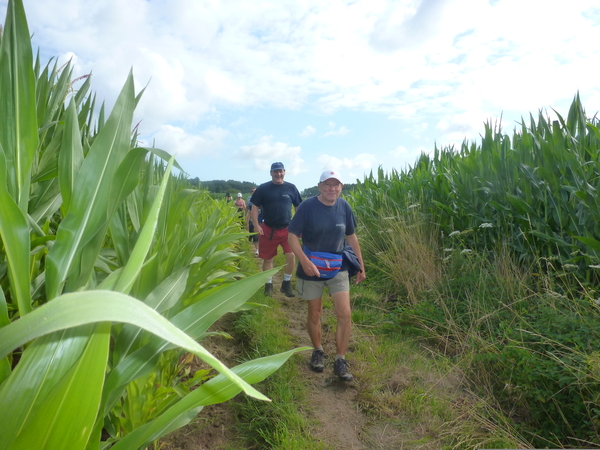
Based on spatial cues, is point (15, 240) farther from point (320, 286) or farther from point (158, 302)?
point (320, 286)

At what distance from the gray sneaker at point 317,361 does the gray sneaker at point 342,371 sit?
206 millimetres

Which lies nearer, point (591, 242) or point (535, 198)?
point (591, 242)

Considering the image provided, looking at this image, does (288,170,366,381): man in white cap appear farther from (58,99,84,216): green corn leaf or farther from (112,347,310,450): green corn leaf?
(58,99,84,216): green corn leaf

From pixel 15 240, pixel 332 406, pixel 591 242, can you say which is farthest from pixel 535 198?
pixel 15 240

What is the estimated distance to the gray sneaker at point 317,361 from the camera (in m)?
3.44

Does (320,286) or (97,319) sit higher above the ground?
(97,319)

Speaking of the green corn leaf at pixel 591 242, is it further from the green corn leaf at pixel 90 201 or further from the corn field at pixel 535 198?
the green corn leaf at pixel 90 201

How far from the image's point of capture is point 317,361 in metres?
3.48

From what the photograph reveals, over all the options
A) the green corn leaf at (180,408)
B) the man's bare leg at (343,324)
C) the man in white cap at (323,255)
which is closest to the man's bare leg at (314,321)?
the man in white cap at (323,255)

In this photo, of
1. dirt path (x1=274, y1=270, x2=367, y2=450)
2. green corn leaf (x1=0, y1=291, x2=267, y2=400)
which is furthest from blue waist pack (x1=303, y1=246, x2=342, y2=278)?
green corn leaf (x1=0, y1=291, x2=267, y2=400)

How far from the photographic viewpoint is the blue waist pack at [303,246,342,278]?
3.44 meters

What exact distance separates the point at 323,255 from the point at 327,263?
0.28 ft

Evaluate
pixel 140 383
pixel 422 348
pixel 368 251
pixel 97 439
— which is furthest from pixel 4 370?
pixel 368 251

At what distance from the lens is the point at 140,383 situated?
1826 millimetres
